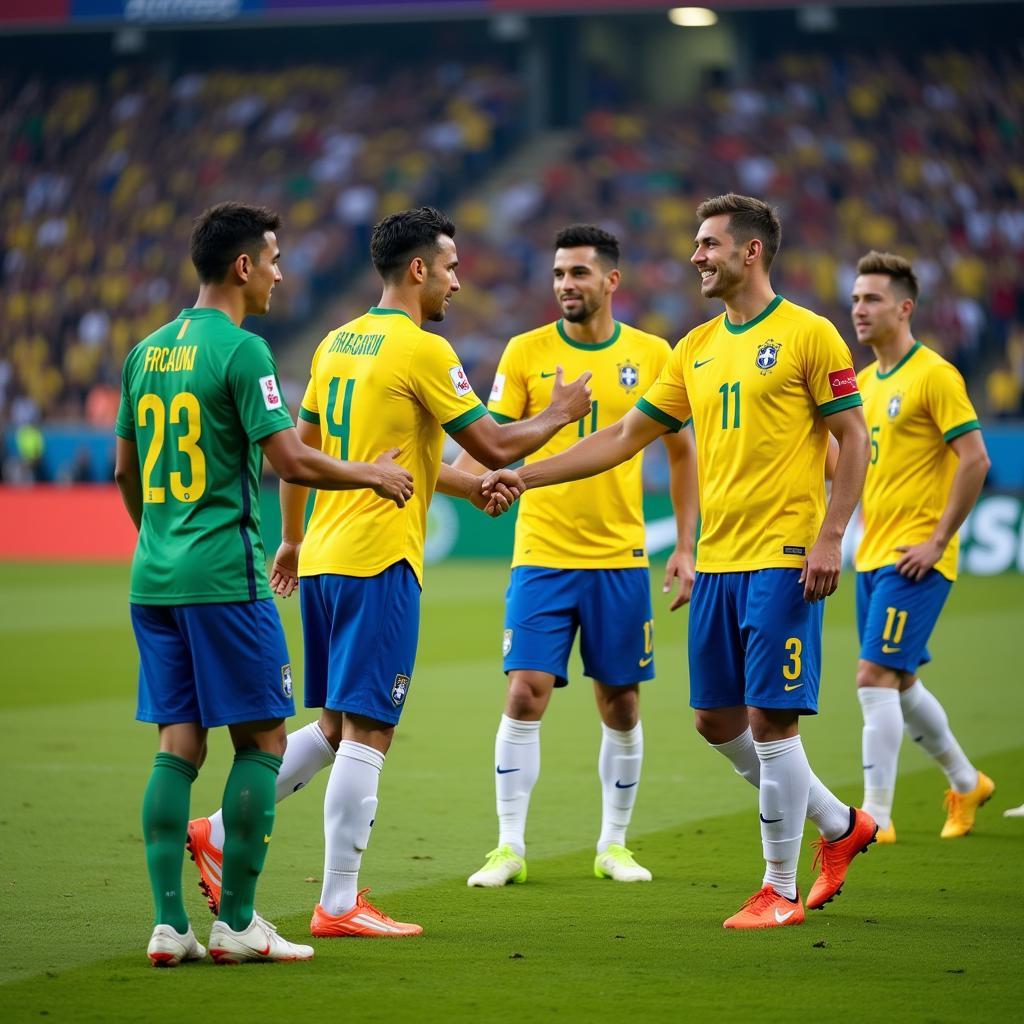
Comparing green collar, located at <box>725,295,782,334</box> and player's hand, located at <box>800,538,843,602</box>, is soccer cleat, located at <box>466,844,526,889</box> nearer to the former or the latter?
player's hand, located at <box>800,538,843,602</box>

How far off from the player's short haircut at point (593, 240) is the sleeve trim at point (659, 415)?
0.97 meters

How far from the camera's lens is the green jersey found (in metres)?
4.91

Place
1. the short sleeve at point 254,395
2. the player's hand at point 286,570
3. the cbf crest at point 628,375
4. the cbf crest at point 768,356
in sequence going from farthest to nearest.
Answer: the cbf crest at point 628,375, the player's hand at point 286,570, the cbf crest at point 768,356, the short sleeve at point 254,395

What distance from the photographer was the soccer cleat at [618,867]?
641cm

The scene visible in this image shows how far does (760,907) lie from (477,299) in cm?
2370

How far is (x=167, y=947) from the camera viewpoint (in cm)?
493

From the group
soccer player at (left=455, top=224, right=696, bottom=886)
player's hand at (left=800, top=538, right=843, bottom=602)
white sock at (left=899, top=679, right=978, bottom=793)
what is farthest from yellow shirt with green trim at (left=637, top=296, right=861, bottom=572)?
white sock at (left=899, top=679, right=978, bottom=793)

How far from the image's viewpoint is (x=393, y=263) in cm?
577

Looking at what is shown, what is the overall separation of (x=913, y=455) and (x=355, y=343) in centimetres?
299

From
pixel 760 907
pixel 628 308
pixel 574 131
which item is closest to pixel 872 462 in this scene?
pixel 760 907

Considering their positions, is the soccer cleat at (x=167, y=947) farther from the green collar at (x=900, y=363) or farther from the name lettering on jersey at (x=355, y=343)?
the green collar at (x=900, y=363)

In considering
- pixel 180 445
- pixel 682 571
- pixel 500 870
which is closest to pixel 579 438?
pixel 682 571

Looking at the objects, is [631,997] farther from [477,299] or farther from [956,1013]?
[477,299]

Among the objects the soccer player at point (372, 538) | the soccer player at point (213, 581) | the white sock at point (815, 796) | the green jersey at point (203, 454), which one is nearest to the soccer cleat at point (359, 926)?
the soccer player at point (372, 538)
